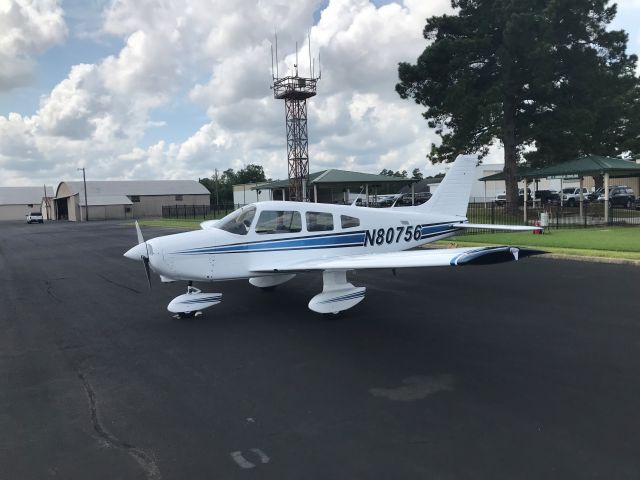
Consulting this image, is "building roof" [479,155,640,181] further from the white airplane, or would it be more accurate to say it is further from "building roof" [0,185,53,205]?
"building roof" [0,185,53,205]

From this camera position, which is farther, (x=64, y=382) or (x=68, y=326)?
(x=68, y=326)

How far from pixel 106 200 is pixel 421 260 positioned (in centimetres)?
8304

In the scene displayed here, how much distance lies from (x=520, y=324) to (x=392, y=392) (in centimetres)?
353

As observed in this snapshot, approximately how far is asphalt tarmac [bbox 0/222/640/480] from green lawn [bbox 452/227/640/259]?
535cm

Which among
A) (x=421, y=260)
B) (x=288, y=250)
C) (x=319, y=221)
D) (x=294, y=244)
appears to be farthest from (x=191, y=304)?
(x=421, y=260)

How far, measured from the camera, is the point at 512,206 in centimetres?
3064

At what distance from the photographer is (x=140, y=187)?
92.8 m

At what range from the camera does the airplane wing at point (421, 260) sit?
6062mm

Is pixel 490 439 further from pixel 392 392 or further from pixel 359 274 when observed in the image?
pixel 359 274

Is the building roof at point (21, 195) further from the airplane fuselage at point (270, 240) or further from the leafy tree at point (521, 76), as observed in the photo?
the airplane fuselage at point (270, 240)

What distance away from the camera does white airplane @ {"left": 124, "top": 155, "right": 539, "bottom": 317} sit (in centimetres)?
827

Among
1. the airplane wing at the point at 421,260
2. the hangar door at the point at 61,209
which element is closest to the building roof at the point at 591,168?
the airplane wing at the point at 421,260

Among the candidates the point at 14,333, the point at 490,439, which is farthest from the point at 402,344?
the point at 14,333

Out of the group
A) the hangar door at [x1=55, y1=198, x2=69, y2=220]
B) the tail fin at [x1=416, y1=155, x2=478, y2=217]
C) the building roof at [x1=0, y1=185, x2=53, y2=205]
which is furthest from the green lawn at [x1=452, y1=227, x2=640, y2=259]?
the building roof at [x1=0, y1=185, x2=53, y2=205]
